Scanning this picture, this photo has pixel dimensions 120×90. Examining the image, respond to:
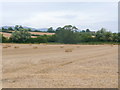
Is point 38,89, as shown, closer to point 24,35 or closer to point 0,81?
point 0,81

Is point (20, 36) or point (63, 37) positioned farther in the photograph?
point (63, 37)

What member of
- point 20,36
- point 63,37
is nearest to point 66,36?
point 63,37

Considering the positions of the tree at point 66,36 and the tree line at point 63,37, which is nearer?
the tree line at point 63,37

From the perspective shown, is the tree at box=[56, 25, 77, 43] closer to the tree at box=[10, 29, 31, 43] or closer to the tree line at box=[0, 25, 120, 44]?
the tree line at box=[0, 25, 120, 44]

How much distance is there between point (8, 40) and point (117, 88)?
247 ft

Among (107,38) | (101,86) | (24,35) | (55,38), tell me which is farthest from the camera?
(107,38)

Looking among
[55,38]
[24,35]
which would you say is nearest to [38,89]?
[24,35]

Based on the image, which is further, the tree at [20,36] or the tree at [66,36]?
the tree at [66,36]

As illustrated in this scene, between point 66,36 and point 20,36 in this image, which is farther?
point 66,36

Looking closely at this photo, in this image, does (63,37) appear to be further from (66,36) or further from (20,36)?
(20,36)

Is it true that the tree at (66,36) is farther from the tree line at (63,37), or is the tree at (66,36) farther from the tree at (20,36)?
the tree at (20,36)

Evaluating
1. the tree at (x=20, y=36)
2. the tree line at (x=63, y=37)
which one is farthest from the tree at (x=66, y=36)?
the tree at (x=20, y=36)

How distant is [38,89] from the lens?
7.55m

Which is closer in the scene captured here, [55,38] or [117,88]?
[117,88]
